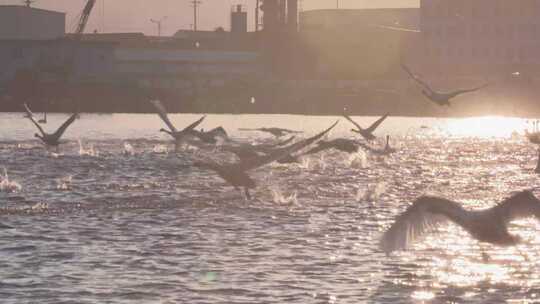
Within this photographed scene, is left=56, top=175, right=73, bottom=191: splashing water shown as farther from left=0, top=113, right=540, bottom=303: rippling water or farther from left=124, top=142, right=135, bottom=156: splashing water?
left=124, top=142, right=135, bottom=156: splashing water

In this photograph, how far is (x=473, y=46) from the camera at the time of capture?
17625cm

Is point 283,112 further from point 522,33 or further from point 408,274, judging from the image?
point 408,274

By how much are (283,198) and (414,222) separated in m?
17.0

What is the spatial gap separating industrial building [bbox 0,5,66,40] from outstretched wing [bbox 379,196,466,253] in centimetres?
14374

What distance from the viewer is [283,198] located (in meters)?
37.6

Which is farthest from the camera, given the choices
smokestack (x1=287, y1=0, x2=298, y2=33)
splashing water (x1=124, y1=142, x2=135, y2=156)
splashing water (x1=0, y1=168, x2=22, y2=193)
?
smokestack (x1=287, y1=0, x2=298, y2=33)

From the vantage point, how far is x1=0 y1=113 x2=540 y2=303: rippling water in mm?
20969

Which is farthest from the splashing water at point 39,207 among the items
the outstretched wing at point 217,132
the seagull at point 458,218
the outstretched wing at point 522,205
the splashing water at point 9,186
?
the outstretched wing at point 522,205

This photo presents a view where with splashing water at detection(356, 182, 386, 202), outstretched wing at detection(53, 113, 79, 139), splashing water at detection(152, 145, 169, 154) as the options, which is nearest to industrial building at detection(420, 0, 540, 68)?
splashing water at detection(152, 145, 169, 154)

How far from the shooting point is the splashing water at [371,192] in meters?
38.8

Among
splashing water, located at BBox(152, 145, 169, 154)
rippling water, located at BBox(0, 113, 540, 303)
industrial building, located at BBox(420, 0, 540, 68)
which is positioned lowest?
rippling water, located at BBox(0, 113, 540, 303)

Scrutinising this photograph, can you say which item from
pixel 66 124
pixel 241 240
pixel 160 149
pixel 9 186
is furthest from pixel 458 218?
pixel 160 149

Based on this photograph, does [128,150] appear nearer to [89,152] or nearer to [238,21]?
[89,152]

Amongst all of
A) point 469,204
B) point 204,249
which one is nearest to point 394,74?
point 469,204
